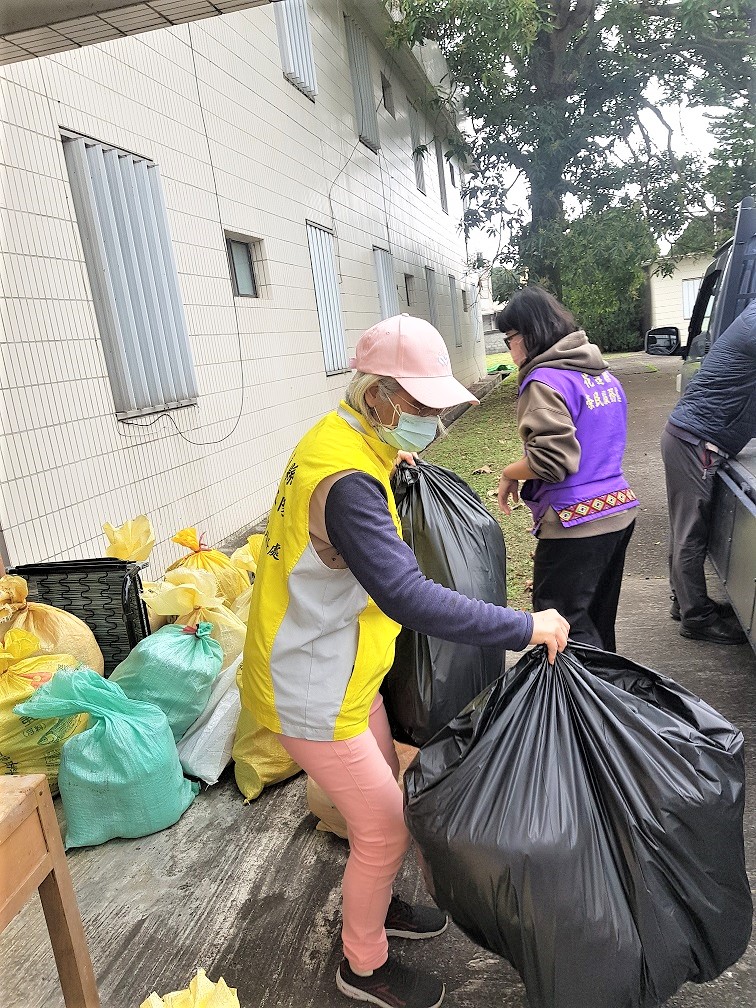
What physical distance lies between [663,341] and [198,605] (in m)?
3.20

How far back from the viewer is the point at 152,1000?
4.51ft

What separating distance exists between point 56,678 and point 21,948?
2.55 feet

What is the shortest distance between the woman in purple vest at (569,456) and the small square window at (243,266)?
3.96m

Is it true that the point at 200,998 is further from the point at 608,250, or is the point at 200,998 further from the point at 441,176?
the point at 441,176

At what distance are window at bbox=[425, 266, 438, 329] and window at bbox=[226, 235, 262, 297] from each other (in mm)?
8469

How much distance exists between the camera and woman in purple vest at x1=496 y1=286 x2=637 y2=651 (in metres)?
2.56

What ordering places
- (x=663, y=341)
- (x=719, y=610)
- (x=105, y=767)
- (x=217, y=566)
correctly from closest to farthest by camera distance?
1. (x=105, y=767)
2. (x=217, y=566)
3. (x=719, y=610)
4. (x=663, y=341)

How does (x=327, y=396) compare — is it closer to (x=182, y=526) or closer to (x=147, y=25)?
(x=182, y=526)

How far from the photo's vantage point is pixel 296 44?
305 inches

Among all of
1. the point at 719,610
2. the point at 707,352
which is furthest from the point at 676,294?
the point at 719,610

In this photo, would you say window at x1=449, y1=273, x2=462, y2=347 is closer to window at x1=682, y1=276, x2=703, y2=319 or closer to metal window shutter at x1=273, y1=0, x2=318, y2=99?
window at x1=682, y1=276, x2=703, y2=319

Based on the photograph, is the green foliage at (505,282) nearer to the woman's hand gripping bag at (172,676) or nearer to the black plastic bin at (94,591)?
the black plastic bin at (94,591)

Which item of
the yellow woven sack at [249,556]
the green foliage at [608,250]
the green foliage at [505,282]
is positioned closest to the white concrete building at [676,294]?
the green foliage at [505,282]

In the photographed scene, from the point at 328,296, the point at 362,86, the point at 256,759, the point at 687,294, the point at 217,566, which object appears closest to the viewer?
the point at 256,759
